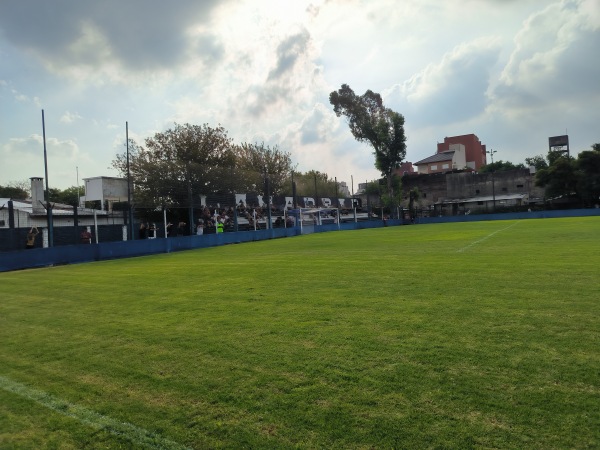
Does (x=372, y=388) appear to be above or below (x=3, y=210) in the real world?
below

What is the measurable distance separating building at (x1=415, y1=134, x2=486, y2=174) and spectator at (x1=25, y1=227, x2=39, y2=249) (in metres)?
73.5

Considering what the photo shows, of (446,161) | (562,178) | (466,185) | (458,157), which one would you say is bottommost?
(562,178)

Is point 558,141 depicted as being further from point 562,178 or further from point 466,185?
point 562,178

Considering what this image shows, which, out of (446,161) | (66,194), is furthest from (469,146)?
(66,194)

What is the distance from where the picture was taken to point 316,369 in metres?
3.71

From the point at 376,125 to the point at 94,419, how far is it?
177 feet

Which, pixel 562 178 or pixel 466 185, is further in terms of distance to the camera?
pixel 466 185

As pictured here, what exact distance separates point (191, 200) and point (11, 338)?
62.5ft

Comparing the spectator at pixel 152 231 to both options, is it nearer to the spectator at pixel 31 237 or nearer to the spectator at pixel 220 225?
the spectator at pixel 220 225

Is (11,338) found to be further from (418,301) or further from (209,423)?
(418,301)

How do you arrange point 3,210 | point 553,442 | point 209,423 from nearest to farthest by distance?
point 553,442 → point 209,423 → point 3,210

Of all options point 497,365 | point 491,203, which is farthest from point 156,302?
point 491,203

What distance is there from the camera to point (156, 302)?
7.08m

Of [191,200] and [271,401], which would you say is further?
[191,200]
